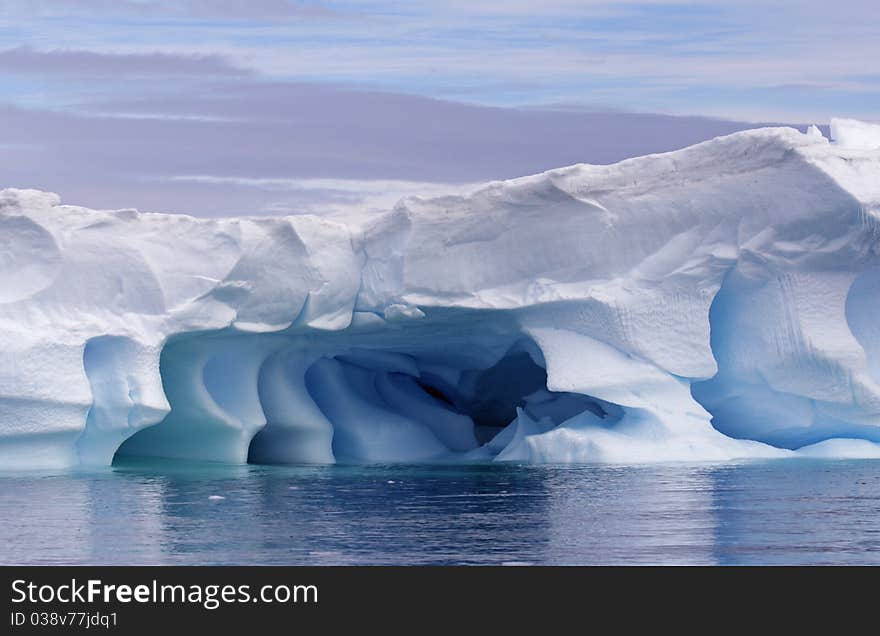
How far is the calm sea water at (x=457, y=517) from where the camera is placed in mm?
9609

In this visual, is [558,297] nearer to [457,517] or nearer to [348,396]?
[348,396]

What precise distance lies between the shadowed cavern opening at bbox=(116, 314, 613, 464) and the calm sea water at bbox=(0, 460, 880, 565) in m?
2.38

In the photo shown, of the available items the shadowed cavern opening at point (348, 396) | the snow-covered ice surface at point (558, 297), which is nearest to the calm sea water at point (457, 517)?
the snow-covered ice surface at point (558, 297)

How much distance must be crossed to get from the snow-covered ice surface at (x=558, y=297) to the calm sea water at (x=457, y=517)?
1.36m

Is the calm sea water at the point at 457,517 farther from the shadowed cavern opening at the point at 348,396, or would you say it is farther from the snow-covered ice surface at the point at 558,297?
the shadowed cavern opening at the point at 348,396

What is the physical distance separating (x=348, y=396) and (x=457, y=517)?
10280mm

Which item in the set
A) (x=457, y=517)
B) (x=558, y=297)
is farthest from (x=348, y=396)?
(x=457, y=517)

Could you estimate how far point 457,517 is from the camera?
12.0m

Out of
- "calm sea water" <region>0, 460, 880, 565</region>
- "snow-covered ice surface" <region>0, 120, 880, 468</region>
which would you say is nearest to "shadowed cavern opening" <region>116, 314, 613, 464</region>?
"snow-covered ice surface" <region>0, 120, 880, 468</region>

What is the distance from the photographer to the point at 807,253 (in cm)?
1858

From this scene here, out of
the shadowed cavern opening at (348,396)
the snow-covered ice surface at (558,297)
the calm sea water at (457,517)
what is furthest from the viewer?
the shadowed cavern opening at (348,396)

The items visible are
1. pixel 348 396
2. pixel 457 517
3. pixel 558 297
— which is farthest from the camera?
pixel 348 396
